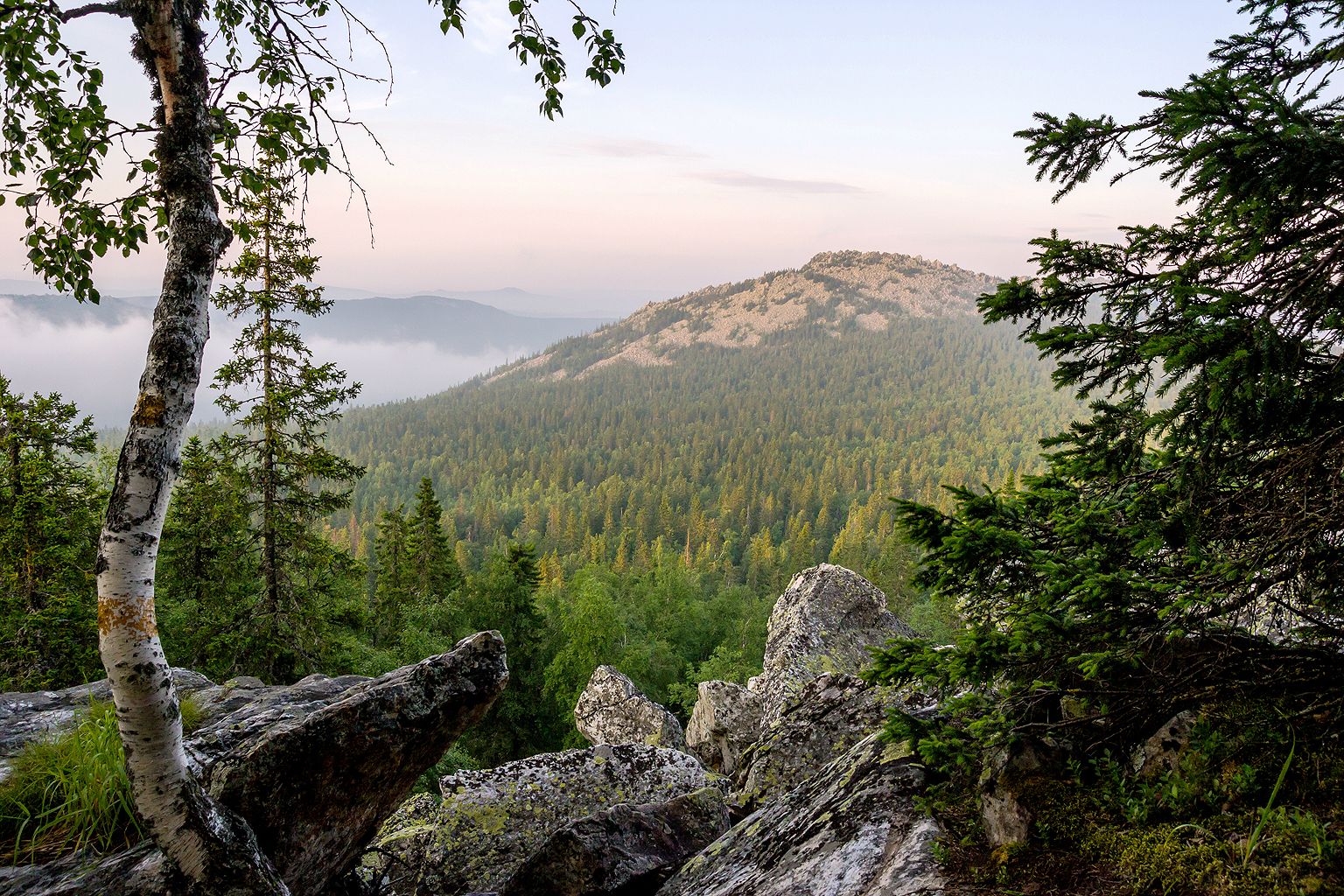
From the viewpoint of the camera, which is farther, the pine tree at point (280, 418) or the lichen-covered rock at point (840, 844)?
the pine tree at point (280, 418)

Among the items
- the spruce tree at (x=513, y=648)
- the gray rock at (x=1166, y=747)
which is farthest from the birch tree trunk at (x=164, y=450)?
the spruce tree at (x=513, y=648)

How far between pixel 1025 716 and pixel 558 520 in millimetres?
117221

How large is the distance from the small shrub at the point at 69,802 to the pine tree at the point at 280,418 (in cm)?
1018

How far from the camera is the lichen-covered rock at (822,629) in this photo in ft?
51.6

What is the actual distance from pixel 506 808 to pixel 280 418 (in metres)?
10.5

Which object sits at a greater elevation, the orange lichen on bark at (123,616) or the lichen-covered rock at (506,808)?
the orange lichen on bark at (123,616)

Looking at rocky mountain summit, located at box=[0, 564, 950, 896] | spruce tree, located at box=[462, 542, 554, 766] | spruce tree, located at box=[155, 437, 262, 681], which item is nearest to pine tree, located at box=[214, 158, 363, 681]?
spruce tree, located at box=[155, 437, 262, 681]

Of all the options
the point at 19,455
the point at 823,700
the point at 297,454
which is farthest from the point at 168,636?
the point at 823,700

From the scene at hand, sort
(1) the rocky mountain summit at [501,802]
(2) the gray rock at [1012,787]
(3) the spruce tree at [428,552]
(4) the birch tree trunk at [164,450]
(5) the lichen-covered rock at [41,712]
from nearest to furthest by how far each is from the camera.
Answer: (2) the gray rock at [1012,787] < (4) the birch tree trunk at [164,450] < (1) the rocky mountain summit at [501,802] < (5) the lichen-covered rock at [41,712] < (3) the spruce tree at [428,552]

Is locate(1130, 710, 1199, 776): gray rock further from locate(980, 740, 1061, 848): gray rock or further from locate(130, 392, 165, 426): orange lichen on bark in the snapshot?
locate(130, 392, 165, 426): orange lichen on bark

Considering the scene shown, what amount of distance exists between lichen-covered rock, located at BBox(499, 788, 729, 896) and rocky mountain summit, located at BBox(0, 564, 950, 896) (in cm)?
2

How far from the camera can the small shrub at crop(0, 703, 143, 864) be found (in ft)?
15.1

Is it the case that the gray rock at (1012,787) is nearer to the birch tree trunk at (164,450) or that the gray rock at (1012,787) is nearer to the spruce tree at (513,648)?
the birch tree trunk at (164,450)

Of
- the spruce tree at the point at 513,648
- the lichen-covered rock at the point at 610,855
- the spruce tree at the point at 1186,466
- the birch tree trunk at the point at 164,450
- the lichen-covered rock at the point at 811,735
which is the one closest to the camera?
the spruce tree at the point at 1186,466
